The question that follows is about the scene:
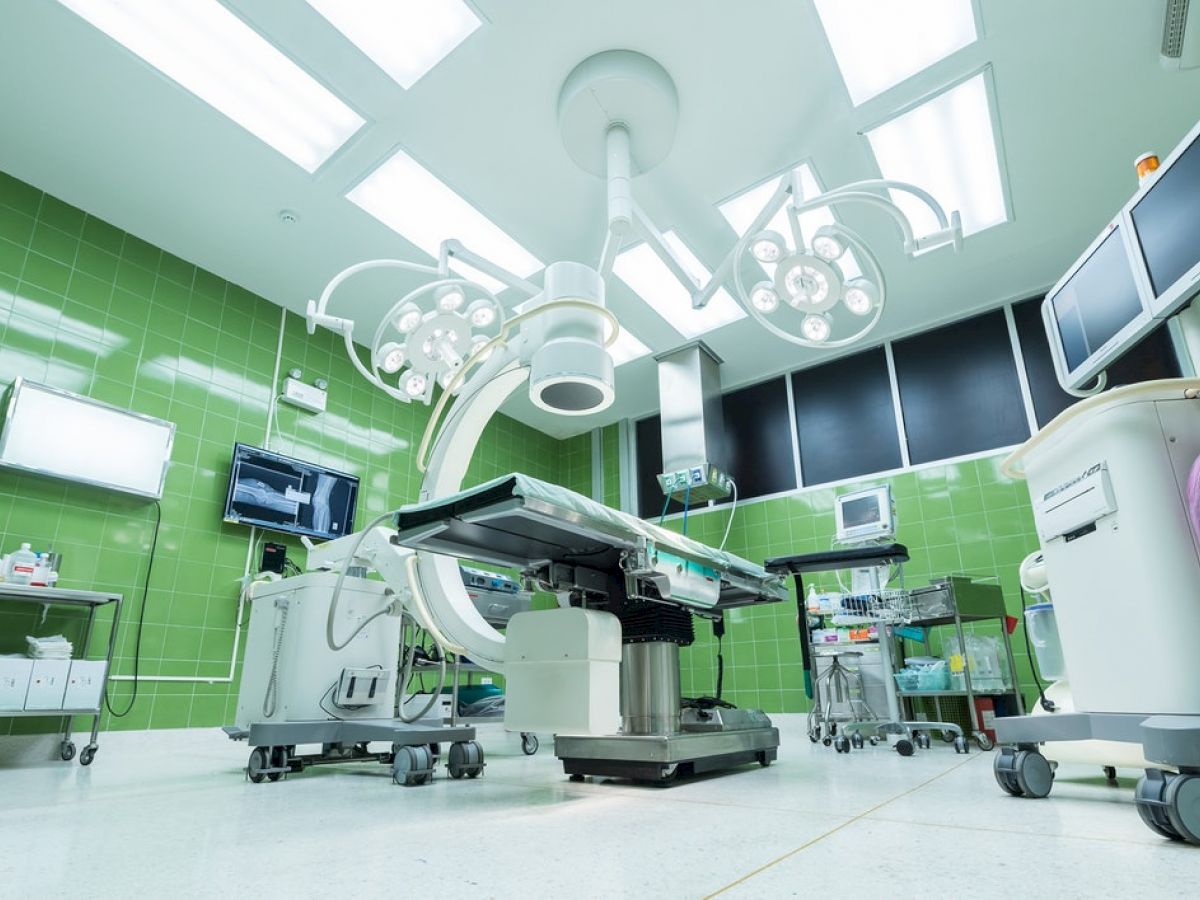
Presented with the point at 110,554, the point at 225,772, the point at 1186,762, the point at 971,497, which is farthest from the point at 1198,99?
the point at 110,554

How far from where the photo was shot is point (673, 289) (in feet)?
16.2

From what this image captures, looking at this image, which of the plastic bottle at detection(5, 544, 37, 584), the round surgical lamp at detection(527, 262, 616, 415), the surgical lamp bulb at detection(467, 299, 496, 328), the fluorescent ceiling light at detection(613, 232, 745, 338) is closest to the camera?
the round surgical lamp at detection(527, 262, 616, 415)

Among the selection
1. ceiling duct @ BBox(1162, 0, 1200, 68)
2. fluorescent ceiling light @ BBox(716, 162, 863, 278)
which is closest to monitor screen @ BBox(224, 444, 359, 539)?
fluorescent ceiling light @ BBox(716, 162, 863, 278)

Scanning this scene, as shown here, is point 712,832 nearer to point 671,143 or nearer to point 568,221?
point 671,143

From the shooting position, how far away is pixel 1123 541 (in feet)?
4.23

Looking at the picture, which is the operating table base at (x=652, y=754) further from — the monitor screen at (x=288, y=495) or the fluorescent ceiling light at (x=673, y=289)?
the monitor screen at (x=288, y=495)

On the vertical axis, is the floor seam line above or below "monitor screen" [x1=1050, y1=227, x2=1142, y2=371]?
below

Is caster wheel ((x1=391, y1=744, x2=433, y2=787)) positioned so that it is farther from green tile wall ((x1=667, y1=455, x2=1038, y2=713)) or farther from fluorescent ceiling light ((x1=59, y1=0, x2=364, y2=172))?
green tile wall ((x1=667, y1=455, x2=1038, y2=713))

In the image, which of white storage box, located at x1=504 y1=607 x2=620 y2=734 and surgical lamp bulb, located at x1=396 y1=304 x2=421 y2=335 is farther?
surgical lamp bulb, located at x1=396 y1=304 x2=421 y2=335

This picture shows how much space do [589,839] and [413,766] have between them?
3.24 feet

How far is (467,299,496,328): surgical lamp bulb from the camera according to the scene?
2723 millimetres

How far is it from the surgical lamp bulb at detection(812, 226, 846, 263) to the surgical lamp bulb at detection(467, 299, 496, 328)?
4.38 ft

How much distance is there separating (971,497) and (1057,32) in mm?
2975

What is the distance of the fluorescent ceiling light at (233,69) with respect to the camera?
9.60 ft
